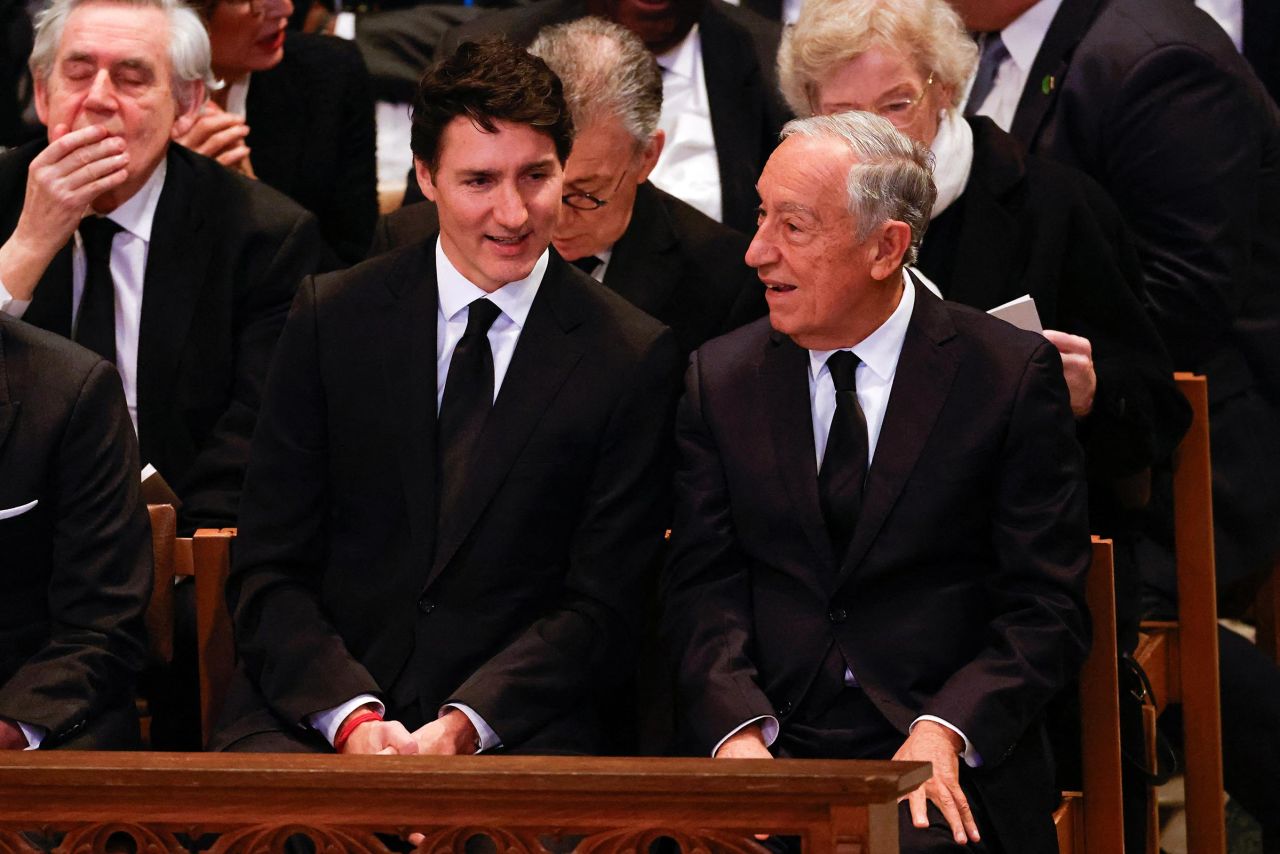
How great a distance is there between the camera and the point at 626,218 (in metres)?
3.80

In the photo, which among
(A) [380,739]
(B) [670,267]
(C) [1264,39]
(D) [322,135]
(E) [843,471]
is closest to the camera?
(A) [380,739]

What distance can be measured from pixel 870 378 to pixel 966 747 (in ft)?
2.00

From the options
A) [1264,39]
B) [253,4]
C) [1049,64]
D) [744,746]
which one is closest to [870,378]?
[744,746]

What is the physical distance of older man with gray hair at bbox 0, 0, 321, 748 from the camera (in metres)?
3.69

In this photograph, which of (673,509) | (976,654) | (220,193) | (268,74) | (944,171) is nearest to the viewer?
(976,654)

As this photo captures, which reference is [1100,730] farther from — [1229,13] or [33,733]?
[1229,13]

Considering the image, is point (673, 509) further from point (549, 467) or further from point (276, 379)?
point (276, 379)

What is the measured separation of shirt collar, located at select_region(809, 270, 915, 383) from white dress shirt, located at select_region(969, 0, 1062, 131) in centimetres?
118

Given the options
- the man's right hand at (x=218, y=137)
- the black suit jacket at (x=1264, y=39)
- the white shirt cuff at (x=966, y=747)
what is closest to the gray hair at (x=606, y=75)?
the man's right hand at (x=218, y=137)

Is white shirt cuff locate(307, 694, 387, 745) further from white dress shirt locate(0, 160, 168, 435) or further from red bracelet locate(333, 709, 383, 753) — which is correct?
white dress shirt locate(0, 160, 168, 435)

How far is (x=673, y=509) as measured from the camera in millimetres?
3176

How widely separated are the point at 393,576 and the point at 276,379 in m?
0.38

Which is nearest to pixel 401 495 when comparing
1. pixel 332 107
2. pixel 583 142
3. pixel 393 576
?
pixel 393 576

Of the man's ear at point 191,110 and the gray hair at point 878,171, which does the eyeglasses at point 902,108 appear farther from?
the man's ear at point 191,110
